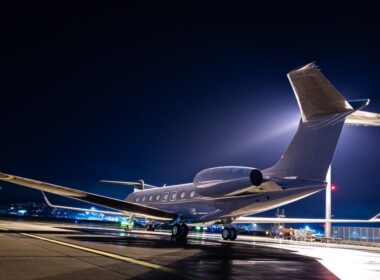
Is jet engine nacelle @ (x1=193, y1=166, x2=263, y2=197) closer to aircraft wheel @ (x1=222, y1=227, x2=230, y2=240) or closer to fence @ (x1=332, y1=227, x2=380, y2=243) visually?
aircraft wheel @ (x1=222, y1=227, x2=230, y2=240)

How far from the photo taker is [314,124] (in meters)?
16.0

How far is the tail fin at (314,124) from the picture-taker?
1415 cm

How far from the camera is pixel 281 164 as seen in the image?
58.2 ft

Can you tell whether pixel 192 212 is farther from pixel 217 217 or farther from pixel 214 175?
pixel 214 175

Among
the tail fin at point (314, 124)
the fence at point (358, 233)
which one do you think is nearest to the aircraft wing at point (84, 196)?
the tail fin at point (314, 124)

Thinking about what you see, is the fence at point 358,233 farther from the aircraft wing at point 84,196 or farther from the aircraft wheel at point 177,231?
the aircraft wing at point 84,196

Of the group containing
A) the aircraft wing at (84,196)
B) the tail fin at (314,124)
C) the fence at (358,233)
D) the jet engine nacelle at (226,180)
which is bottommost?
the fence at (358,233)

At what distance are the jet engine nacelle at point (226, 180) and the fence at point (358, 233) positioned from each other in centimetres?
1804

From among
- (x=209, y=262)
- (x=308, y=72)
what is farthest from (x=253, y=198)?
(x=209, y=262)

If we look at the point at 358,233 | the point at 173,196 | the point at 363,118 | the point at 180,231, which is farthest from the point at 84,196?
the point at 358,233

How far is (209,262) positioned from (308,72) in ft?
23.6

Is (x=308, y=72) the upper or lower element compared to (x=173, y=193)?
upper

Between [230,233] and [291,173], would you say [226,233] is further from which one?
[291,173]

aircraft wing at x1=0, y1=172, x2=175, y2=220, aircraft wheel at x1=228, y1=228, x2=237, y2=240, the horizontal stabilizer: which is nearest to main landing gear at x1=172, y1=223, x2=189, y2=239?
aircraft wing at x1=0, y1=172, x2=175, y2=220
